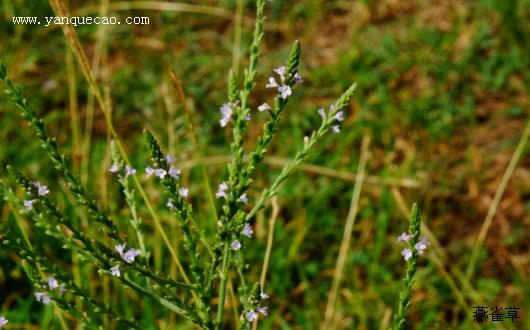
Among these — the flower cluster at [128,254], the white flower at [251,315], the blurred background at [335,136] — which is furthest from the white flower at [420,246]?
the blurred background at [335,136]

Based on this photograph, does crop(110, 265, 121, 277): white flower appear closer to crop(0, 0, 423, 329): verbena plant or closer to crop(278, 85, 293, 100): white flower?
crop(0, 0, 423, 329): verbena plant

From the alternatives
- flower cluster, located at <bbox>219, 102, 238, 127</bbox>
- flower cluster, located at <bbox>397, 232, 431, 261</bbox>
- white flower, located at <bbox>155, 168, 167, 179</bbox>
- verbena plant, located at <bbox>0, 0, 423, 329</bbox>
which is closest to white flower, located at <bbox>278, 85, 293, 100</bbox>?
verbena plant, located at <bbox>0, 0, 423, 329</bbox>

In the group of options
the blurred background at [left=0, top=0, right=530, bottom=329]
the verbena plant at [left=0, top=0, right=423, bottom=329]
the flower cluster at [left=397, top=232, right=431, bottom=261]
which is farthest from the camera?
the blurred background at [left=0, top=0, right=530, bottom=329]

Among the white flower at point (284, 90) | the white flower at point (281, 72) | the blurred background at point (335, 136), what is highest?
the blurred background at point (335, 136)

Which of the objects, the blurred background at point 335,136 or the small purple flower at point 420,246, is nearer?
the small purple flower at point 420,246

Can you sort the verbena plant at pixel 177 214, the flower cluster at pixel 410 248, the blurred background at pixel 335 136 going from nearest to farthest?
the verbena plant at pixel 177 214
the flower cluster at pixel 410 248
the blurred background at pixel 335 136

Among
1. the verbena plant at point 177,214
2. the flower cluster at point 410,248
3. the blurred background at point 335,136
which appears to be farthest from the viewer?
the blurred background at point 335,136

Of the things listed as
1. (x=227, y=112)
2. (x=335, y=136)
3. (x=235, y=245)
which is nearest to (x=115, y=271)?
(x=235, y=245)

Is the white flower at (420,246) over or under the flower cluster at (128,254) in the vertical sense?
over

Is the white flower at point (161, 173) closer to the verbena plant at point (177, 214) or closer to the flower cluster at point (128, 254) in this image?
the verbena plant at point (177, 214)
